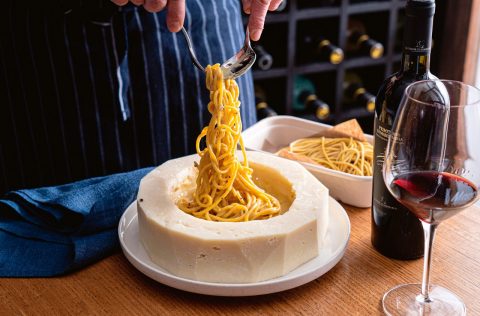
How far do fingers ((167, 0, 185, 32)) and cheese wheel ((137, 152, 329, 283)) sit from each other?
36 centimetres

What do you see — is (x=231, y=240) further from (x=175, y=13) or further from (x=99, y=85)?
(x=99, y=85)

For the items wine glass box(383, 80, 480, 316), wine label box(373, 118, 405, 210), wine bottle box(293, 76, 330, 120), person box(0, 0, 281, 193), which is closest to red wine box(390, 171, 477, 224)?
wine glass box(383, 80, 480, 316)

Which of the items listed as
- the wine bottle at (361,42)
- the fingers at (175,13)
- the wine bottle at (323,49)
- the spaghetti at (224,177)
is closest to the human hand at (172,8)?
the fingers at (175,13)

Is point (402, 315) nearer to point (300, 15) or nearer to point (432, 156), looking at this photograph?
point (432, 156)

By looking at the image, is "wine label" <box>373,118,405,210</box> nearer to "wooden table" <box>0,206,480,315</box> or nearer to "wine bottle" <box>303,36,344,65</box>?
"wooden table" <box>0,206,480,315</box>

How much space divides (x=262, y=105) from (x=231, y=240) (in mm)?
1591

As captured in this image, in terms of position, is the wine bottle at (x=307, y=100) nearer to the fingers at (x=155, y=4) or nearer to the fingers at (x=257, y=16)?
the fingers at (x=257, y=16)

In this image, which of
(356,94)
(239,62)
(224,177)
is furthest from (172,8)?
(356,94)

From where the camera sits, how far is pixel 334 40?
2744 mm

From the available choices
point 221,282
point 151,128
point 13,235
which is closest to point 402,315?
point 221,282

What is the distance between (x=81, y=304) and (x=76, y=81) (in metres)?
0.90

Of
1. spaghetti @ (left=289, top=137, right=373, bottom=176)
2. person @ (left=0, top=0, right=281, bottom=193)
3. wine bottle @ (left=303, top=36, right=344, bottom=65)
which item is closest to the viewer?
spaghetti @ (left=289, top=137, right=373, bottom=176)

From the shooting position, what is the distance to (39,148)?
1958mm

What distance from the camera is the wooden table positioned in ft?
3.58
